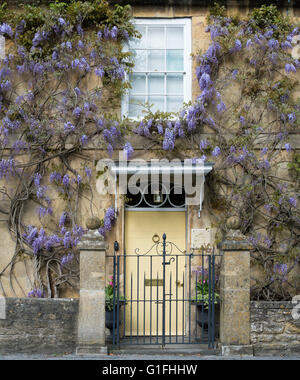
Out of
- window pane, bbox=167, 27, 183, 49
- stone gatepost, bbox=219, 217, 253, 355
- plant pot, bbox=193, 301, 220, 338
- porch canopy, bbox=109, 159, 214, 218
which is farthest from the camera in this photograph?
window pane, bbox=167, 27, 183, 49

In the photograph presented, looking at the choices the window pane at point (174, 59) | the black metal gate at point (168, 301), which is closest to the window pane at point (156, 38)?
the window pane at point (174, 59)

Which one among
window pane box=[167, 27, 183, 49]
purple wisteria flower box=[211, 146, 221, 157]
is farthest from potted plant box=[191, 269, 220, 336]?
window pane box=[167, 27, 183, 49]

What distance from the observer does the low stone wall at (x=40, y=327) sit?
7367 mm

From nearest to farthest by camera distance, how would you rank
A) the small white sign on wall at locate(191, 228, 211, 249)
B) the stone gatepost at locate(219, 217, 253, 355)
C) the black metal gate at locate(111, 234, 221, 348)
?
the stone gatepost at locate(219, 217, 253, 355)
the black metal gate at locate(111, 234, 221, 348)
the small white sign on wall at locate(191, 228, 211, 249)

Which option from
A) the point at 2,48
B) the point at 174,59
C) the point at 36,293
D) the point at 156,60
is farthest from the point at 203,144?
the point at 2,48

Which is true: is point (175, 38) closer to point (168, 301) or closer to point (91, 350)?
point (168, 301)

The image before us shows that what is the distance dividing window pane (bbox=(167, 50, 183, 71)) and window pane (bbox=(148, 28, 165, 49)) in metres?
0.21

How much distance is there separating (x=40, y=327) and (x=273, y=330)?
3.28 metres

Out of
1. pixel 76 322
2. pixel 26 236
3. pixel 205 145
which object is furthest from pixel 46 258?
pixel 205 145

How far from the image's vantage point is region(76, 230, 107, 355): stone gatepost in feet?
23.9

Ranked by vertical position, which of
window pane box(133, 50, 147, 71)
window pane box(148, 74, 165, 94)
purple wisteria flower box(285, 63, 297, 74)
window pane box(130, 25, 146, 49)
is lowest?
window pane box(148, 74, 165, 94)

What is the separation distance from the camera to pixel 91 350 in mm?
7258

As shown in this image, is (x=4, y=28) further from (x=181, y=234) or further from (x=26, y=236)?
(x=181, y=234)

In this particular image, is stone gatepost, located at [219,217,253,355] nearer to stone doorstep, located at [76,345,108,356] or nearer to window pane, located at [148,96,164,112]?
stone doorstep, located at [76,345,108,356]
